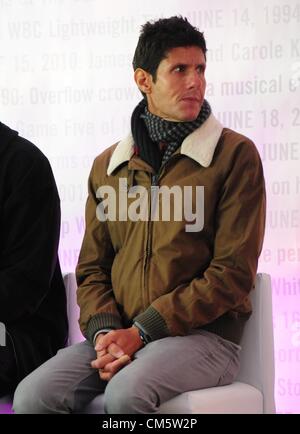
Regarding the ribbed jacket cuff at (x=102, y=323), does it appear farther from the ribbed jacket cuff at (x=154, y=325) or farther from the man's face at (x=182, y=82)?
the man's face at (x=182, y=82)

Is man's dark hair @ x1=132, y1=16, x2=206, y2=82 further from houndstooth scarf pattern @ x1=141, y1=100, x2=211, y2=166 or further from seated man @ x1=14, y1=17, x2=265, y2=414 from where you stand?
houndstooth scarf pattern @ x1=141, y1=100, x2=211, y2=166

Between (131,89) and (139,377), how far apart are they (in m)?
1.64

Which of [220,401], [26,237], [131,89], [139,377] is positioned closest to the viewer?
[139,377]

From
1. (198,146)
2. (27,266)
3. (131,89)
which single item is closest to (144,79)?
(198,146)

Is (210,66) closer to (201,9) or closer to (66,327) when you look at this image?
(201,9)

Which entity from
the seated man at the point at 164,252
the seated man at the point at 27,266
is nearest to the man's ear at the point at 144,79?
the seated man at the point at 164,252

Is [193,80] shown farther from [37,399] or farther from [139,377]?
[37,399]

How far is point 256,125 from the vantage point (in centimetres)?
351

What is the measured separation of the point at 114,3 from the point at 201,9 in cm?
36

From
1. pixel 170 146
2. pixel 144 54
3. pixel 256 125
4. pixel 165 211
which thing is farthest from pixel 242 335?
pixel 256 125

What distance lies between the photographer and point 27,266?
8.48 feet

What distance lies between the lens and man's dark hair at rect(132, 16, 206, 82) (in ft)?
8.63

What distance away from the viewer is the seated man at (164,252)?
237 cm

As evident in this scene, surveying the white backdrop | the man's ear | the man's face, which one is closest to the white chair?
the man's face
